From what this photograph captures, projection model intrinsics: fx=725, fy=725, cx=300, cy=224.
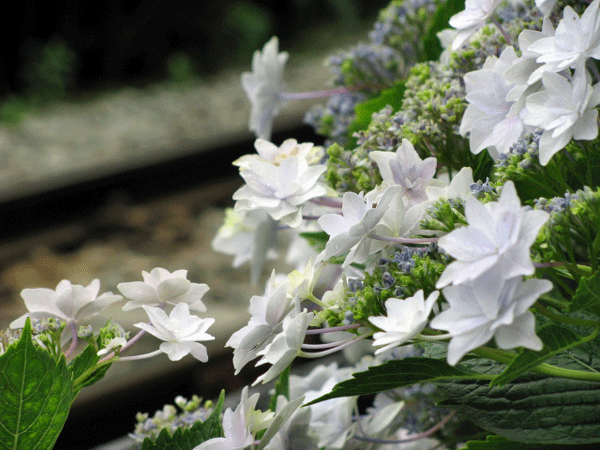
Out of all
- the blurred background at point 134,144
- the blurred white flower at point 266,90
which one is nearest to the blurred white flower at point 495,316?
the blurred white flower at point 266,90

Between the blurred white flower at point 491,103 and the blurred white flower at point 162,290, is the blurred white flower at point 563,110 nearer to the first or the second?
the blurred white flower at point 491,103

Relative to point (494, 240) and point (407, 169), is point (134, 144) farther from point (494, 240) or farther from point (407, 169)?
point (494, 240)

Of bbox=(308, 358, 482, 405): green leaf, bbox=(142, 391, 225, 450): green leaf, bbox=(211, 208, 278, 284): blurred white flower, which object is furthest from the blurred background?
bbox=(308, 358, 482, 405): green leaf

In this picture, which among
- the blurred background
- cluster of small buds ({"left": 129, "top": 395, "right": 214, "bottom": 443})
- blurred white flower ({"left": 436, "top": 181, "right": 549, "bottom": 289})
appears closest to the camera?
blurred white flower ({"left": 436, "top": 181, "right": 549, "bottom": 289})

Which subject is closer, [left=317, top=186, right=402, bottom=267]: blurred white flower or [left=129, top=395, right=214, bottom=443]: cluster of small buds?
[left=317, top=186, right=402, bottom=267]: blurred white flower

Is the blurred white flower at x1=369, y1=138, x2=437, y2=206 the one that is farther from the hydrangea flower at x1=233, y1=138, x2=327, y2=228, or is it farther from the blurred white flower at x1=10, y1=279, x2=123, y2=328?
the blurred white flower at x1=10, y1=279, x2=123, y2=328
